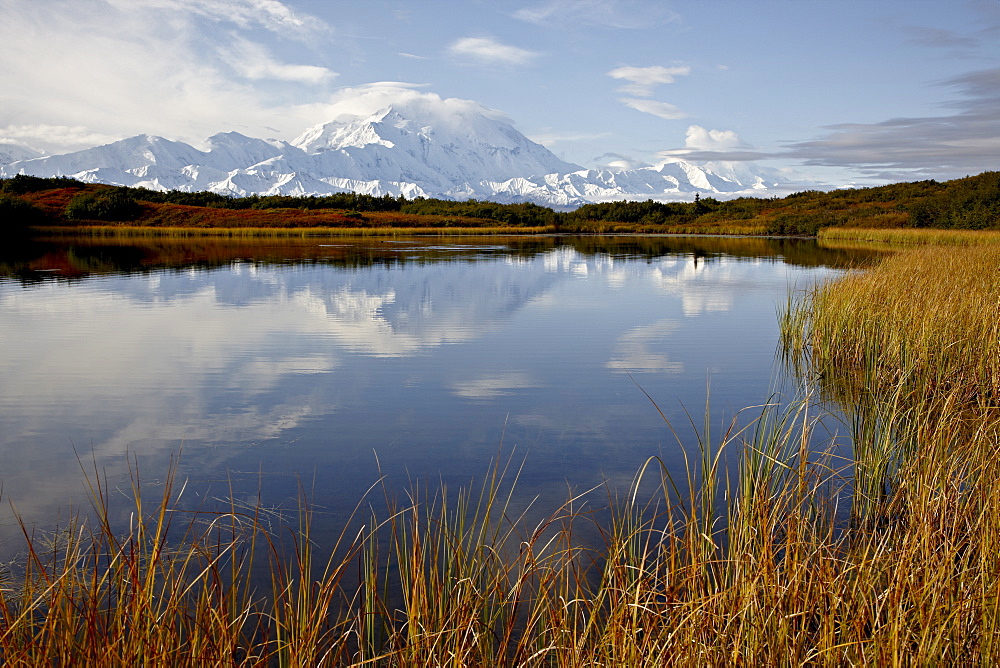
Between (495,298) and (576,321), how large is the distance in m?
3.88

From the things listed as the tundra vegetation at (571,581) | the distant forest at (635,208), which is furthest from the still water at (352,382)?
the distant forest at (635,208)

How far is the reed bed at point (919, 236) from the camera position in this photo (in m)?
24.7

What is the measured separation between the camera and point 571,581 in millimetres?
3596

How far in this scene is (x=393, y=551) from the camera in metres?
3.92

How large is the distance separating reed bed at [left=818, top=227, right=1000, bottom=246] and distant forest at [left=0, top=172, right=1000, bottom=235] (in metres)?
3.64

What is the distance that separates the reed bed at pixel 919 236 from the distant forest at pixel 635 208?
3.64 meters

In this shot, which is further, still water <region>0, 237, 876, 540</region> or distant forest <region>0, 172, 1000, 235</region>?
distant forest <region>0, 172, 1000, 235</region>

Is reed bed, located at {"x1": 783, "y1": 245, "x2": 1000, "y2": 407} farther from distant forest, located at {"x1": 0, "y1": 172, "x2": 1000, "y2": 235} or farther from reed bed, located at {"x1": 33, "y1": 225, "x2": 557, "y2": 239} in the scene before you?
reed bed, located at {"x1": 33, "y1": 225, "x2": 557, "y2": 239}

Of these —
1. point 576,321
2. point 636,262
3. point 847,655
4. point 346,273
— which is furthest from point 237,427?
point 636,262

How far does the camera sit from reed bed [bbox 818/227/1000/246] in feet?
81.1

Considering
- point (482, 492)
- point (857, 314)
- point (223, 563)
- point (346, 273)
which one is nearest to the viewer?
point (223, 563)

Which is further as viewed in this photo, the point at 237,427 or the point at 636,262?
the point at 636,262

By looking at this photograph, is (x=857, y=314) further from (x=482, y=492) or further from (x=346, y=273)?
(x=346, y=273)

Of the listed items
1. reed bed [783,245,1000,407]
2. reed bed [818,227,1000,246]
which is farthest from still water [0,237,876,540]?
reed bed [818,227,1000,246]
